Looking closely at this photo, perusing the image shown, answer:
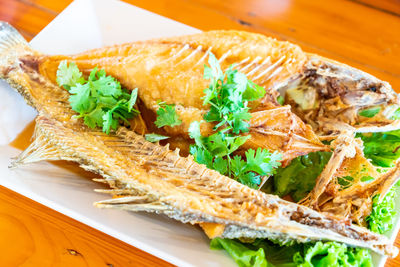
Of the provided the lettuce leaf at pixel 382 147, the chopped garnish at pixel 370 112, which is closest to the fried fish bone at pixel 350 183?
the lettuce leaf at pixel 382 147

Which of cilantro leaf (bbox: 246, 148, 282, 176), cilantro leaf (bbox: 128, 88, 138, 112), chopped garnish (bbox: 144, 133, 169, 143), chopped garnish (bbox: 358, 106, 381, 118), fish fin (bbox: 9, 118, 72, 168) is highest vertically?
chopped garnish (bbox: 358, 106, 381, 118)

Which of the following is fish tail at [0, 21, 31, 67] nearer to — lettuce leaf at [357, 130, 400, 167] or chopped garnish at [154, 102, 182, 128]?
chopped garnish at [154, 102, 182, 128]

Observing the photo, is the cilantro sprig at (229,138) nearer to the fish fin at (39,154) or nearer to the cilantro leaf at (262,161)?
the cilantro leaf at (262,161)

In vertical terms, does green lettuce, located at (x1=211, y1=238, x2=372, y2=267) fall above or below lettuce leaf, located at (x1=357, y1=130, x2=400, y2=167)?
below

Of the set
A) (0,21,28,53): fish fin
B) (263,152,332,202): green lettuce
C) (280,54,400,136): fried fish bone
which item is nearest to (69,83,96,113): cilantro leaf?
(0,21,28,53): fish fin

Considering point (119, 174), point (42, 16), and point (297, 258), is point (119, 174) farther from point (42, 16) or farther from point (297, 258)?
point (42, 16)

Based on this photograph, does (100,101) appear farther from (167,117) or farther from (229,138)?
(229,138)

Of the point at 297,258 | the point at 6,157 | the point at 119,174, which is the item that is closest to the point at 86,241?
the point at 119,174
